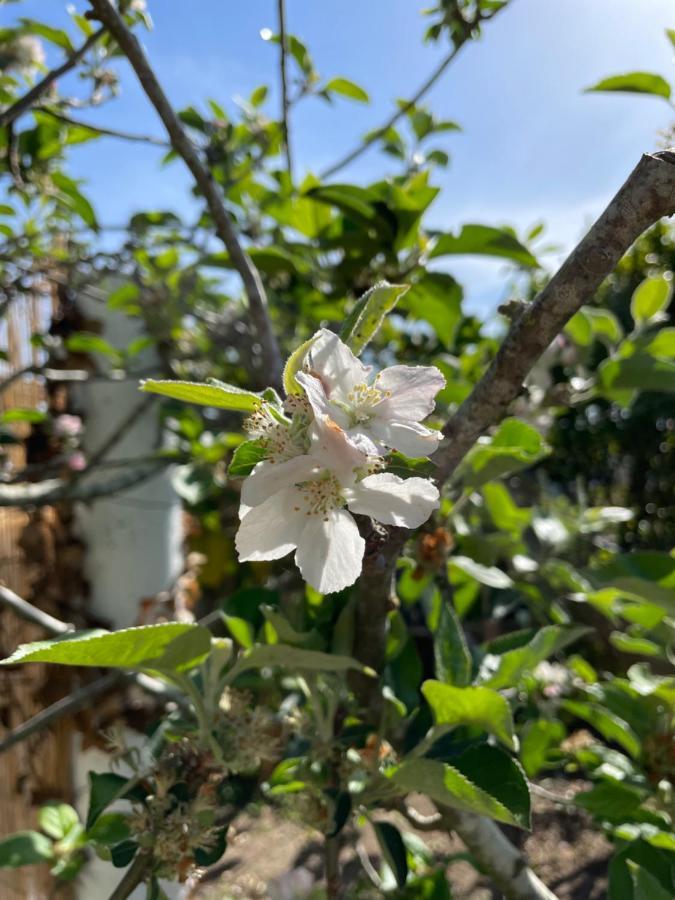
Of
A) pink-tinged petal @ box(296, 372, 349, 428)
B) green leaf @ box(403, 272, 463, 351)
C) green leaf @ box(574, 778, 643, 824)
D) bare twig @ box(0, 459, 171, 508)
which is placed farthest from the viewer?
bare twig @ box(0, 459, 171, 508)

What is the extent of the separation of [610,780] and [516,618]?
8.60 feet

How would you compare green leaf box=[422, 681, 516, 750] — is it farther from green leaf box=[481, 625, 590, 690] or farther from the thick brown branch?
the thick brown branch

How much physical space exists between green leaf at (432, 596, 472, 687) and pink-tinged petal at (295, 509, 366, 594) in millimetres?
331

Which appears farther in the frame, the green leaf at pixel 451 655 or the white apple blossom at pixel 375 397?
the green leaf at pixel 451 655

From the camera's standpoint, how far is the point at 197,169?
0.90 meters

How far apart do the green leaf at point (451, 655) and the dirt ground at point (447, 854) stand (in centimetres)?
159

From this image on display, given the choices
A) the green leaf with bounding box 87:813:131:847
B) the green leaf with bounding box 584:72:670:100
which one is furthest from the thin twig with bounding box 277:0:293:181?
the green leaf with bounding box 87:813:131:847

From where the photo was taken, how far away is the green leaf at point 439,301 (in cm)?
120

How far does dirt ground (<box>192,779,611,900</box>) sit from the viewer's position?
7.48ft

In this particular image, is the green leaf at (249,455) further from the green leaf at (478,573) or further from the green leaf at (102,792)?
the green leaf at (478,573)

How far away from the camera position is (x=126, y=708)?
5.71 feet

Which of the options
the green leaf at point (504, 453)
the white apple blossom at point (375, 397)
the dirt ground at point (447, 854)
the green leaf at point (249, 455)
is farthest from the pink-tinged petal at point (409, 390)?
the dirt ground at point (447, 854)

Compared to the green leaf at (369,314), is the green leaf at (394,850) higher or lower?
lower

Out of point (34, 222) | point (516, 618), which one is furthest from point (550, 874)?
point (34, 222)
